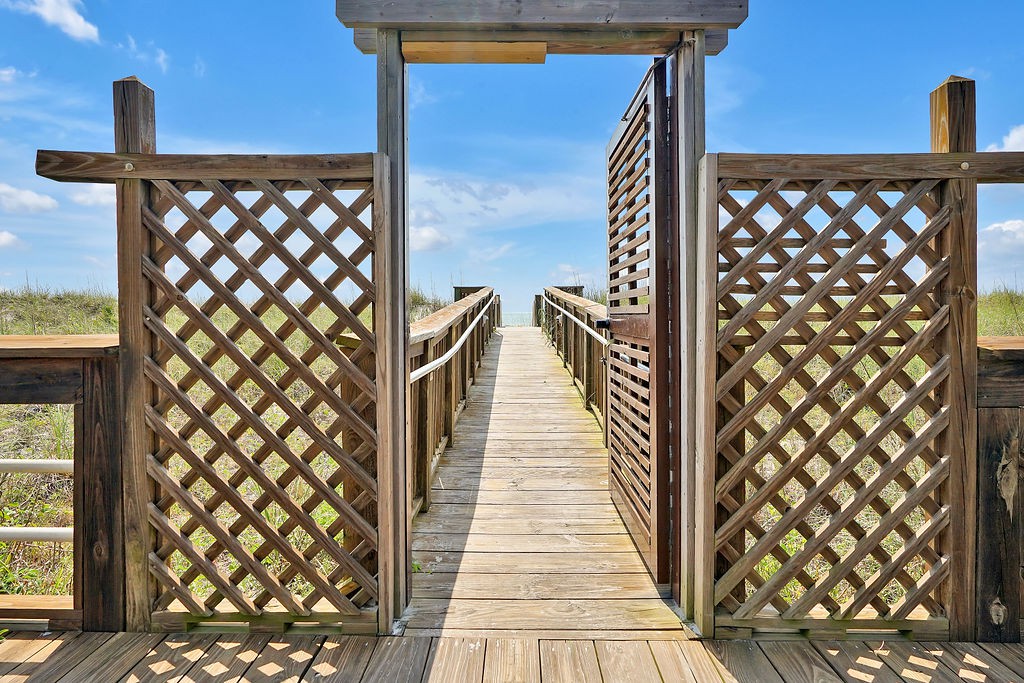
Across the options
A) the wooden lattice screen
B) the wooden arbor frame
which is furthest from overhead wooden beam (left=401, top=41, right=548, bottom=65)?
the wooden lattice screen

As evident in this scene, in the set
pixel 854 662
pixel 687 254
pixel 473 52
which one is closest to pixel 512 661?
pixel 854 662

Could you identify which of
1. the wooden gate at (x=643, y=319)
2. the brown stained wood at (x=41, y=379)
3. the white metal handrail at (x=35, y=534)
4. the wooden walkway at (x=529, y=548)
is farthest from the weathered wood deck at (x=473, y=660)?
the brown stained wood at (x=41, y=379)

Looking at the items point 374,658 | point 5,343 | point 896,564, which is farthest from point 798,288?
point 5,343

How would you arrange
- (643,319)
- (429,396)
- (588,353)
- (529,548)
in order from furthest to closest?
(588,353) → (429,396) → (529,548) → (643,319)

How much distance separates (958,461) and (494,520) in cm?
191

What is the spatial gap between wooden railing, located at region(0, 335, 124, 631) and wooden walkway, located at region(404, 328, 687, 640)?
1.08 m

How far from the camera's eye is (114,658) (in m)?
1.79

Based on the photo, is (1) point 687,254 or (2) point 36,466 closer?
(1) point 687,254

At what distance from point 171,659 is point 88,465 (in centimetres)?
72

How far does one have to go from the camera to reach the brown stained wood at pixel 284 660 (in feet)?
5.54

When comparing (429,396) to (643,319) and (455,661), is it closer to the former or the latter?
(643,319)

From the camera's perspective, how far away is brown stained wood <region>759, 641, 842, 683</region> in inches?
66.8

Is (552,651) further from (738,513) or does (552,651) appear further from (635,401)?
(635,401)

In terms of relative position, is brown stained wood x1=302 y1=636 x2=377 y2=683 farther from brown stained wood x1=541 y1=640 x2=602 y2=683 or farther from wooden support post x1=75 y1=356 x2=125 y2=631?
wooden support post x1=75 y1=356 x2=125 y2=631
